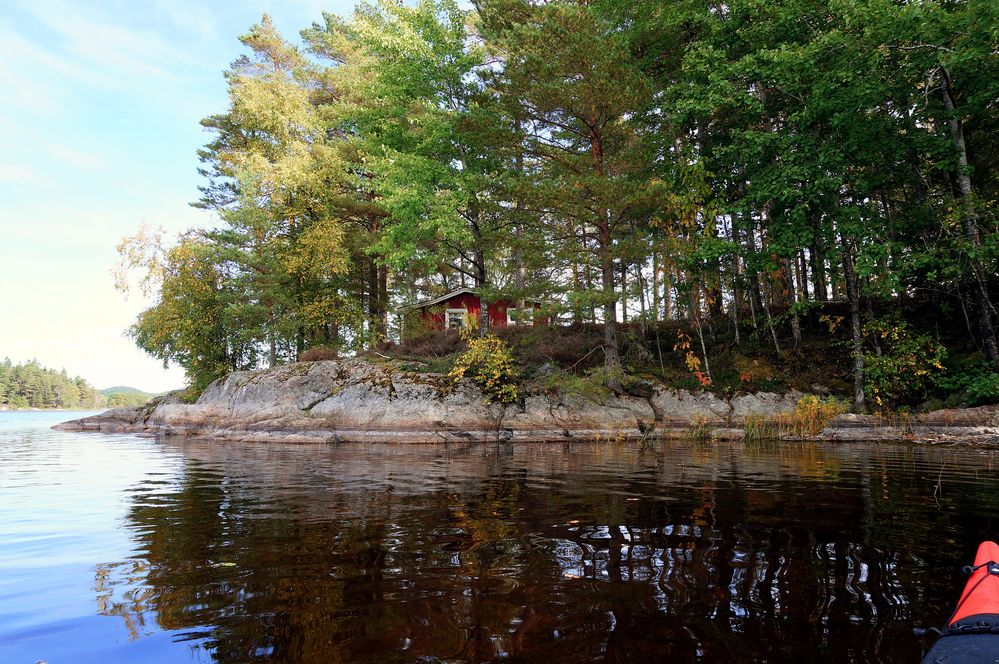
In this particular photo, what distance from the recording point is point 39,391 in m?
115

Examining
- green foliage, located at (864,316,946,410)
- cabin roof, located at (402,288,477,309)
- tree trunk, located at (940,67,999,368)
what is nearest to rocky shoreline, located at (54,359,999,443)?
green foliage, located at (864,316,946,410)

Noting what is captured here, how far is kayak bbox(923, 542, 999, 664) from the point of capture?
7.25 feet

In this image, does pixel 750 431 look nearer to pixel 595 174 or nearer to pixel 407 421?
pixel 595 174

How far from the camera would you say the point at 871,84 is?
13.9 meters

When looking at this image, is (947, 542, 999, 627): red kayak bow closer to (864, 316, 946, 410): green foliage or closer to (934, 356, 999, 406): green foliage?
(934, 356, 999, 406): green foliage

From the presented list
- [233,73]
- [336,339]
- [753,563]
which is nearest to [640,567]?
[753,563]

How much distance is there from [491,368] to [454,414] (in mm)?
2241

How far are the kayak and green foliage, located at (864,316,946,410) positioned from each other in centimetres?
1512

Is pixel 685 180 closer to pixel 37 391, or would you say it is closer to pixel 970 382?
pixel 970 382

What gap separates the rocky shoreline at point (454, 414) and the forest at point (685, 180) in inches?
52.7

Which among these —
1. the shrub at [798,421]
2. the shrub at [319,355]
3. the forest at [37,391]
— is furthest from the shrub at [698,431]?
the forest at [37,391]

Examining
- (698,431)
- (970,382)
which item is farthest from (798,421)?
(970,382)

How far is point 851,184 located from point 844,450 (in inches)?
378

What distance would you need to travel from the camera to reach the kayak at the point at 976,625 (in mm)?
2211
